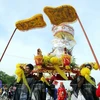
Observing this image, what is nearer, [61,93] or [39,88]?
[39,88]

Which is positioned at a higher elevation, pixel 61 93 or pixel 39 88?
pixel 61 93

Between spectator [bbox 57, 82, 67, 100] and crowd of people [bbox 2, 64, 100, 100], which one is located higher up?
spectator [bbox 57, 82, 67, 100]

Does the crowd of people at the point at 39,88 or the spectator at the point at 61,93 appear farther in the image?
the spectator at the point at 61,93

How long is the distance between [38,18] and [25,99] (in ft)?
10.3

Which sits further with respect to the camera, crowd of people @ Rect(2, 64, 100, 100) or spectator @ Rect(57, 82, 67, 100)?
spectator @ Rect(57, 82, 67, 100)

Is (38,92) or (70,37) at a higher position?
(70,37)

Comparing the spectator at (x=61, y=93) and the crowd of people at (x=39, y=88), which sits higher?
the spectator at (x=61, y=93)

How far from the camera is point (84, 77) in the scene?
817cm

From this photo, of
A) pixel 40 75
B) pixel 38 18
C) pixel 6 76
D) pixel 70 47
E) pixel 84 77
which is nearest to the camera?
pixel 84 77

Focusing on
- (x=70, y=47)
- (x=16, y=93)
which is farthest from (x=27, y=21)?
(x=70, y=47)

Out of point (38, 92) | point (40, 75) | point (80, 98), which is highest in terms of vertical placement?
point (40, 75)

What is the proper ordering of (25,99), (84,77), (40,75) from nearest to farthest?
(84,77) < (25,99) < (40,75)

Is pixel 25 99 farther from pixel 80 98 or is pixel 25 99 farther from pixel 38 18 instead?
pixel 38 18

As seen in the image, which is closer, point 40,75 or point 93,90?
point 93,90
